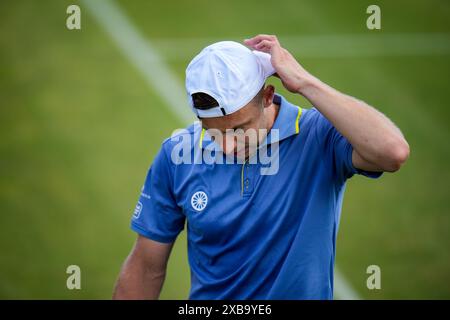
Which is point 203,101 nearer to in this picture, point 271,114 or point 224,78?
point 224,78

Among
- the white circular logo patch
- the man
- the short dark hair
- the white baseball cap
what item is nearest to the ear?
the man

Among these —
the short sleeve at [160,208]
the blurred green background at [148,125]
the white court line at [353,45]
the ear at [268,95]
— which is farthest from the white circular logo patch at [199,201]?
the white court line at [353,45]

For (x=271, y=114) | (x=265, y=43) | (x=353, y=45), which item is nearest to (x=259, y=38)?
(x=265, y=43)

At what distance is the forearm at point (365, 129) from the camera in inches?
163

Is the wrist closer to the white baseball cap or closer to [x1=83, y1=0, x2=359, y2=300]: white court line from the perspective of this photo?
the white baseball cap

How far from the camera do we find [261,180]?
14.8 feet

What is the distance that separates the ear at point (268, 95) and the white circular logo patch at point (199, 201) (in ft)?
2.03

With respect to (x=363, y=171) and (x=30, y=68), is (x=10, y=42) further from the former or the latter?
(x=363, y=171)

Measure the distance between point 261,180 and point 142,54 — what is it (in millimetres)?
7136

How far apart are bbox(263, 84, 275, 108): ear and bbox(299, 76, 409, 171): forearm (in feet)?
1.46

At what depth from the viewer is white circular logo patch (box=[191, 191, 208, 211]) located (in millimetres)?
4541

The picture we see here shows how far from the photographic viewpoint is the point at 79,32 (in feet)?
38.1

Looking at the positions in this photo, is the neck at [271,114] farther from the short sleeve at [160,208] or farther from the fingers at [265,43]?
the short sleeve at [160,208]
